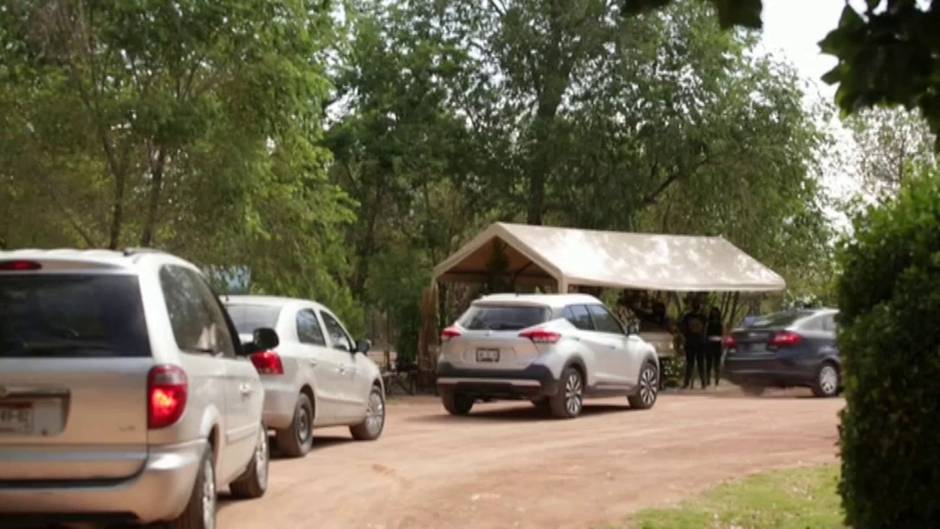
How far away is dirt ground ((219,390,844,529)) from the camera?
11.4 metres

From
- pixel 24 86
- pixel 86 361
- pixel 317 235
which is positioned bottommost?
pixel 86 361

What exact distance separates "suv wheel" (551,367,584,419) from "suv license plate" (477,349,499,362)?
3.04 feet

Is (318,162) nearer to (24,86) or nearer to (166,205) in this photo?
(166,205)

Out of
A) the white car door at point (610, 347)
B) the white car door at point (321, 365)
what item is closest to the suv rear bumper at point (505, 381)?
the white car door at point (610, 347)

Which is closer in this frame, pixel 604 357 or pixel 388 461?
pixel 388 461

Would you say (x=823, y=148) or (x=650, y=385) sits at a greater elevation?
(x=823, y=148)

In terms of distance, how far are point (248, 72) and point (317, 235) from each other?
206 inches

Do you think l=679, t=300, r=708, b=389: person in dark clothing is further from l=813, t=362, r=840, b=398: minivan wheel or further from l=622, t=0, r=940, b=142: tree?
l=622, t=0, r=940, b=142: tree

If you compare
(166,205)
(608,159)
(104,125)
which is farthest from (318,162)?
(608,159)

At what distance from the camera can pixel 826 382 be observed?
26047 millimetres

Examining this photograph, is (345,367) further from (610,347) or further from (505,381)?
(610,347)

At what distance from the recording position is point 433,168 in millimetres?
35500

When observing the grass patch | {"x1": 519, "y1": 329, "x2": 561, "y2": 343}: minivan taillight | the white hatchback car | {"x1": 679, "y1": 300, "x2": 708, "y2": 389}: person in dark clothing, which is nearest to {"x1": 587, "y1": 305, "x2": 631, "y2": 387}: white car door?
{"x1": 519, "y1": 329, "x2": 561, "y2": 343}: minivan taillight

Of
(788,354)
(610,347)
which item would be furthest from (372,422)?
(788,354)
